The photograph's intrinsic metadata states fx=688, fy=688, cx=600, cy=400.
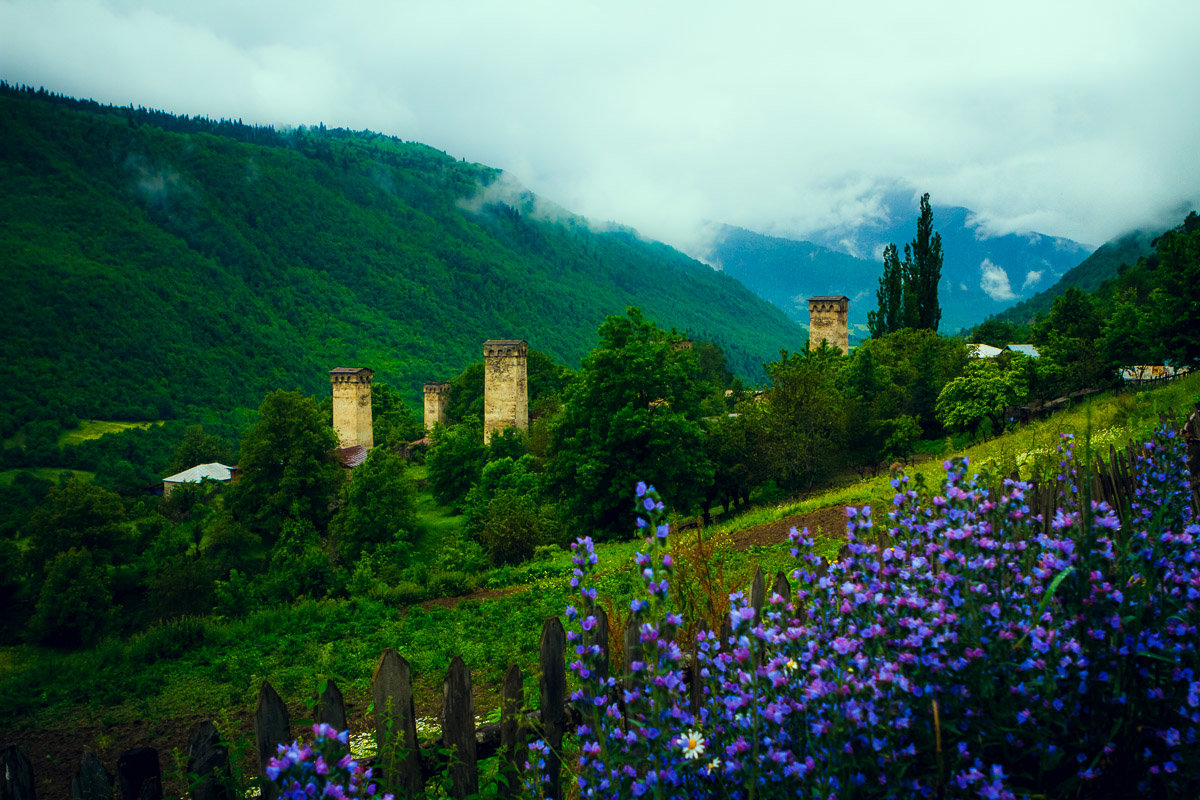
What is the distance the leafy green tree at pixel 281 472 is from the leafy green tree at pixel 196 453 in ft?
140

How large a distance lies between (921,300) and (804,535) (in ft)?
172

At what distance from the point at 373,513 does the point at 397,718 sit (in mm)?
31672

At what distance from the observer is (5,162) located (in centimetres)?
14550

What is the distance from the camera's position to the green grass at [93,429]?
82.2m

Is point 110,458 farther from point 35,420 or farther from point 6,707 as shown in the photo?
point 6,707

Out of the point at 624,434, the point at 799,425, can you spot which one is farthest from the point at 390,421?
the point at 624,434

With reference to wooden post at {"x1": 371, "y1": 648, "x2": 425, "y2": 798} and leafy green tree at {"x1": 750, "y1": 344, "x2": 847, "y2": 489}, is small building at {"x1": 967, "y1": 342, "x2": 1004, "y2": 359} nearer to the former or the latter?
leafy green tree at {"x1": 750, "y1": 344, "x2": 847, "y2": 489}

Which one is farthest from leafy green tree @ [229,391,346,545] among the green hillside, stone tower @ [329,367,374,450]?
the green hillside

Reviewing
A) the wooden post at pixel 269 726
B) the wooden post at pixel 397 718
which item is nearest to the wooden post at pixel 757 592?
the wooden post at pixel 397 718

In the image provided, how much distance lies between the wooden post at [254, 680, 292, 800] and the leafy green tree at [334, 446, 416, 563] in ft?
99.1

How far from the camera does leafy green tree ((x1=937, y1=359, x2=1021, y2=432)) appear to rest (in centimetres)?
2561

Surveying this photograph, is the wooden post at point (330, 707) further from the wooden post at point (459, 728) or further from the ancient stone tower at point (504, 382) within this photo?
the ancient stone tower at point (504, 382)

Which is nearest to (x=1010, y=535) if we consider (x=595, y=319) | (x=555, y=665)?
(x=555, y=665)

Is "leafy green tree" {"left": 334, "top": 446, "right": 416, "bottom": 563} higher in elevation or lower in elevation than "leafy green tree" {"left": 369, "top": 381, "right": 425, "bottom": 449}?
lower
